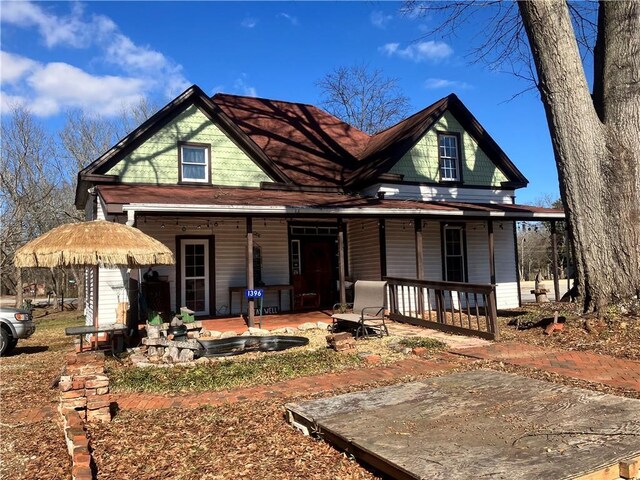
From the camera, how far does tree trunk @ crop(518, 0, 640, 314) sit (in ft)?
29.7

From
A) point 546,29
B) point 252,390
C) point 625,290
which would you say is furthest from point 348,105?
point 252,390

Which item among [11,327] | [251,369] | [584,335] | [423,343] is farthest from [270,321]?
[584,335]

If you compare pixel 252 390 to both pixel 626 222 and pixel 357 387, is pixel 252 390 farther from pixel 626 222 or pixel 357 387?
pixel 626 222

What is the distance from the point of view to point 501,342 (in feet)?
28.2

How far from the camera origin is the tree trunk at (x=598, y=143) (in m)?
9.05

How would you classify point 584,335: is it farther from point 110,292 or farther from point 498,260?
point 110,292

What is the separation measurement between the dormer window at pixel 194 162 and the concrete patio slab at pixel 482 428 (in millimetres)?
10170

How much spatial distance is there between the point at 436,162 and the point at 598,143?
7.41m

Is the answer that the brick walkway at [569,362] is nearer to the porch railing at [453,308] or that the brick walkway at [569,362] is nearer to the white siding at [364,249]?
the porch railing at [453,308]

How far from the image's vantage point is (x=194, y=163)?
45.5ft

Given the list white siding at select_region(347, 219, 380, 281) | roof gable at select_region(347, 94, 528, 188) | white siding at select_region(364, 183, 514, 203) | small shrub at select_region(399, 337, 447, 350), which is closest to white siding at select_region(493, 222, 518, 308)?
white siding at select_region(364, 183, 514, 203)

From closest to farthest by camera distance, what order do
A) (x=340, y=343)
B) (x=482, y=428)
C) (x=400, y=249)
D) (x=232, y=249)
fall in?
1. (x=482, y=428)
2. (x=340, y=343)
3. (x=232, y=249)
4. (x=400, y=249)

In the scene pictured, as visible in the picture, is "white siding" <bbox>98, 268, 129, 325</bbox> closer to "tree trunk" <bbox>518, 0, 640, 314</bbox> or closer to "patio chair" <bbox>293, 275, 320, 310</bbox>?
"patio chair" <bbox>293, 275, 320, 310</bbox>

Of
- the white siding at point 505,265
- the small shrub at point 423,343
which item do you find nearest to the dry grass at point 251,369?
the small shrub at point 423,343
